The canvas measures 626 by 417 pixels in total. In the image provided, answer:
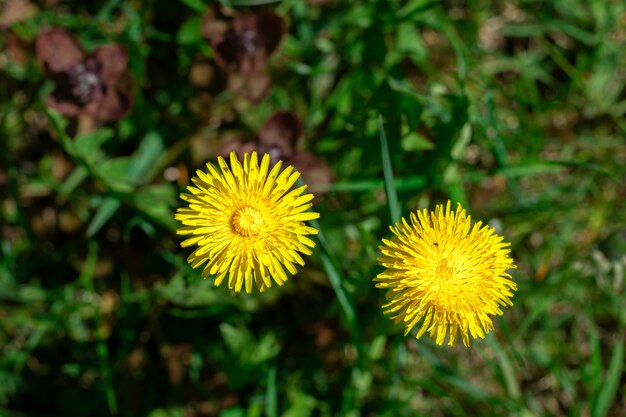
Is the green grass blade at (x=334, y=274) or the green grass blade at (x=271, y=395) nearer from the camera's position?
the green grass blade at (x=334, y=274)

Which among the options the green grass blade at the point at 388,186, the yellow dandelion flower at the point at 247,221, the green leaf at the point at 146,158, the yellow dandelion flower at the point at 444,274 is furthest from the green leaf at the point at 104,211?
the yellow dandelion flower at the point at 444,274

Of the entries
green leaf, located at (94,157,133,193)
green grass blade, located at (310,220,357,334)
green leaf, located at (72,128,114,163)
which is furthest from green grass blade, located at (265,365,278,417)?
green leaf, located at (72,128,114,163)

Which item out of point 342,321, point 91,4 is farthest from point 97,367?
point 91,4

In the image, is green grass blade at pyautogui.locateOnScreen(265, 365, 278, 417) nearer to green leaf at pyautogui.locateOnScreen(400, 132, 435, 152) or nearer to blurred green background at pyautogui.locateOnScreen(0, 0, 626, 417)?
blurred green background at pyautogui.locateOnScreen(0, 0, 626, 417)

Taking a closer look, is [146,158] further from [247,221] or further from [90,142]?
[247,221]

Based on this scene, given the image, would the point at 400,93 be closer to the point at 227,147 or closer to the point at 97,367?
the point at 227,147

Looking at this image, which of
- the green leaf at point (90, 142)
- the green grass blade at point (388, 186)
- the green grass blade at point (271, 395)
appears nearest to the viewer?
the green grass blade at point (388, 186)

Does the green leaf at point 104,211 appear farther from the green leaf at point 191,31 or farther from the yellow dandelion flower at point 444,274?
the yellow dandelion flower at point 444,274
